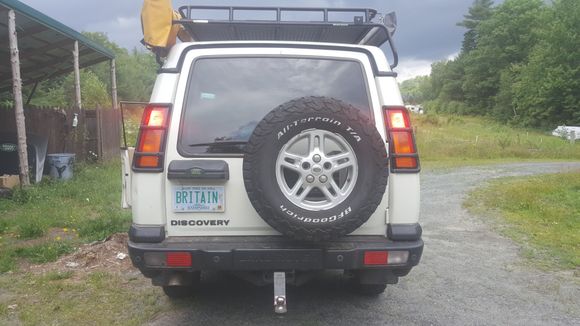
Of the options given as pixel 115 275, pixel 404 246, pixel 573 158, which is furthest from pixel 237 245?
pixel 573 158

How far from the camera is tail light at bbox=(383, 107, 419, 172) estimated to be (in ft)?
10.9

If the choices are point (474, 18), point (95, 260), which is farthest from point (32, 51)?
point (474, 18)

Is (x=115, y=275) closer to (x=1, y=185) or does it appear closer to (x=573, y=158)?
(x=1, y=185)

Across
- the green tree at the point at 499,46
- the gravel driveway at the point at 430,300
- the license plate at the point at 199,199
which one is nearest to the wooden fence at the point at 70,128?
the gravel driveway at the point at 430,300

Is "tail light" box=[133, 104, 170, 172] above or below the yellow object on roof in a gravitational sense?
below

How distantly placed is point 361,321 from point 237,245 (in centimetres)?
127

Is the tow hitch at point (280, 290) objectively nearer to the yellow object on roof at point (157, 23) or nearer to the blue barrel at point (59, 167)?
the yellow object on roof at point (157, 23)

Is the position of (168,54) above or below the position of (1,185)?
above

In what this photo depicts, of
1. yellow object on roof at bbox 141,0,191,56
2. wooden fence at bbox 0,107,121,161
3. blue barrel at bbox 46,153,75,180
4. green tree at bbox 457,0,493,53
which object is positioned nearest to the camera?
yellow object on roof at bbox 141,0,191,56

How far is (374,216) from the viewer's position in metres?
3.32

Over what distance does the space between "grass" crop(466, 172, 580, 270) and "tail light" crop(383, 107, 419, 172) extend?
10.3 ft

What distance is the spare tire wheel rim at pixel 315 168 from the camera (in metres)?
3.00

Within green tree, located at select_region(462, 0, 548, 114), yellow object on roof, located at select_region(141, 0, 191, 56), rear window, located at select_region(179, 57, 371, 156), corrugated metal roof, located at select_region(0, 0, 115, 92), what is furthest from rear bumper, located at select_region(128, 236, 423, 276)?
green tree, located at select_region(462, 0, 548, 114)

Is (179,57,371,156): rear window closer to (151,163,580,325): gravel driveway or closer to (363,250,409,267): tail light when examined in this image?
(363,250,409,267): tail light
